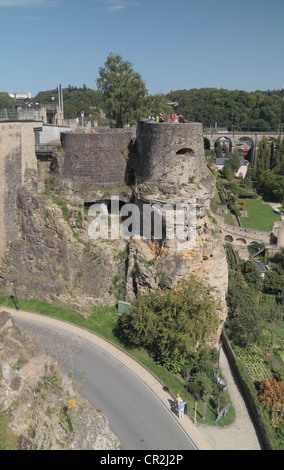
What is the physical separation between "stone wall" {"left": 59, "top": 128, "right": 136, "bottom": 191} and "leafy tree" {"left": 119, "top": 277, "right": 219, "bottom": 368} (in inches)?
364

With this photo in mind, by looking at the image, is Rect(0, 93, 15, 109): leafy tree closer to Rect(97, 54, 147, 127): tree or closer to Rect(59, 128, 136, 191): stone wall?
Rect(97, 54, 147, 127): tree

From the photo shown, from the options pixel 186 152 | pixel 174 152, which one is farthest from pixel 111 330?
pixel 186 152

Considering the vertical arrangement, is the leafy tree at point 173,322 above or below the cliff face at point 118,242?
below

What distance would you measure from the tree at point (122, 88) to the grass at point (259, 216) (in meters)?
24.6

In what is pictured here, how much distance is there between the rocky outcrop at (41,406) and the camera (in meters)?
12.6

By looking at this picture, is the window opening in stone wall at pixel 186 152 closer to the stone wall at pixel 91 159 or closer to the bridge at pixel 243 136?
the stone wall at pixel 91 159

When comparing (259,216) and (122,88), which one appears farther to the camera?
(259,216)

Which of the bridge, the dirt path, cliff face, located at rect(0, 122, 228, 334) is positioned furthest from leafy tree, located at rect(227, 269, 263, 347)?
the bridge

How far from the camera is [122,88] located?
35969 millimetres

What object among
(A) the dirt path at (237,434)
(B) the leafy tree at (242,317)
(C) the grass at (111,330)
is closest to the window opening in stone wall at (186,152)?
(C) the grass at (111,330)

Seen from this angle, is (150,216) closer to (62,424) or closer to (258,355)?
(258,355)

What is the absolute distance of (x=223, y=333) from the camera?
25719 mm

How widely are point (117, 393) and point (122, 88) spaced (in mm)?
27796

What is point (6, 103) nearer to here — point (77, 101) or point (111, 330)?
point (111, 330)
